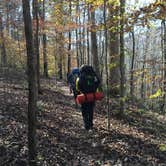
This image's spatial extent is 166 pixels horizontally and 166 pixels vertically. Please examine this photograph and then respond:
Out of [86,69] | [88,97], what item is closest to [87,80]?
[86,69]

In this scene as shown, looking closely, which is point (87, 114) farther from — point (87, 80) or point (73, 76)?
point (73, 76)

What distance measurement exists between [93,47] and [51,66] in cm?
2313

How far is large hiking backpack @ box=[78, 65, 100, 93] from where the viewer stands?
376 inches

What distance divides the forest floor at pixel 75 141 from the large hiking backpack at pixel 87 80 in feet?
4.19

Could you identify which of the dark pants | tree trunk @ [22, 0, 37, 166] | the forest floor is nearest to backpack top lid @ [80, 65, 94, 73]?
the dark pants

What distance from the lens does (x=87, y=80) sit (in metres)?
9.55

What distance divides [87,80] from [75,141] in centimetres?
190

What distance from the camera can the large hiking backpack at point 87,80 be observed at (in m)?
9.56

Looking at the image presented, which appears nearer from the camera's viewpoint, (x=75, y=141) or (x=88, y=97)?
(x=75, y=141)

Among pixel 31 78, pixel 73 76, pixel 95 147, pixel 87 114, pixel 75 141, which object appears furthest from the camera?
pixel 73 76

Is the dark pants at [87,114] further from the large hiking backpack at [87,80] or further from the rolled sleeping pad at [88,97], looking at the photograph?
the large hiking backpack at [87,80]

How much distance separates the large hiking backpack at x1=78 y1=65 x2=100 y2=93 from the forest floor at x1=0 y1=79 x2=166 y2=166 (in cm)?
128

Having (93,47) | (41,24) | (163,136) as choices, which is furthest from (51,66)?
(163,136)

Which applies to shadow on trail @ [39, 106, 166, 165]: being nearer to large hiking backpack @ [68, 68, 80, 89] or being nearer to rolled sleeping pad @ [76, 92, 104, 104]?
rolled sleeping pad @ [76, 92, 104, 104]
